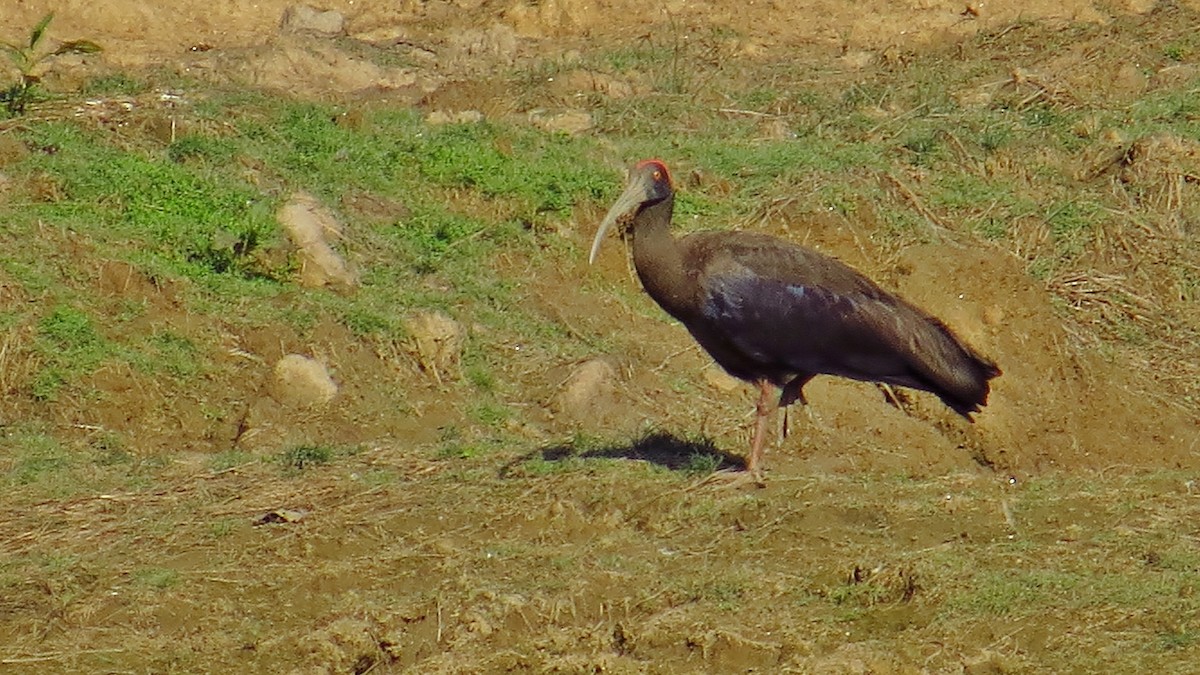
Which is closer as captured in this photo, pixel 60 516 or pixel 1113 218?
pixel 60 516

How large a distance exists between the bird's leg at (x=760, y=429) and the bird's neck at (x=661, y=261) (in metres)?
0.50

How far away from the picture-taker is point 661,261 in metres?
8.18

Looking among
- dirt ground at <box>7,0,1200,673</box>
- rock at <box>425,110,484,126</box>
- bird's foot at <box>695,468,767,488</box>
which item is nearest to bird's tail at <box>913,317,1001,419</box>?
dirt ground at <box>7,0,1200,673</box>

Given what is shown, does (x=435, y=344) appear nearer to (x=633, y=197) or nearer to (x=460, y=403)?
(x=460, y=403)

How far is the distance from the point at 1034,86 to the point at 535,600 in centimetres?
927

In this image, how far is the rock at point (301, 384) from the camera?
9.45 metres

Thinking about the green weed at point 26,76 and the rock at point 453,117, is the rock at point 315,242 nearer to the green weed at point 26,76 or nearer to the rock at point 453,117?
the green weed at point 26,76

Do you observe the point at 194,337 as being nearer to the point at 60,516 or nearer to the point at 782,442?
the point at 60,516

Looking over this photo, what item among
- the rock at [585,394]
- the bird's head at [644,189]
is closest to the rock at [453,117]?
the rock at [585,394]

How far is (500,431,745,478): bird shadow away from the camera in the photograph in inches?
329

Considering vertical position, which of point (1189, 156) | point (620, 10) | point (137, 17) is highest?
point (1189, 156)

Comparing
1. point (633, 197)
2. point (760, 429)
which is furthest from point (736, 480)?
point (633, 197)

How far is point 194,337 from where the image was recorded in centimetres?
973

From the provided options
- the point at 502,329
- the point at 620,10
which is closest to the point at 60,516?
the point at 502,329
